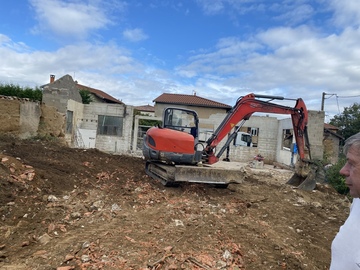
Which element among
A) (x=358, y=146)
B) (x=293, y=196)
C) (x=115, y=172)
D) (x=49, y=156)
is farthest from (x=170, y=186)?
(x=358, y=146)

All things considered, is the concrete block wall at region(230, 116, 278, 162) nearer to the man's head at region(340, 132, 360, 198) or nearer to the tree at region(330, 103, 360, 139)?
the tree at region(330, 103, 360, 139)

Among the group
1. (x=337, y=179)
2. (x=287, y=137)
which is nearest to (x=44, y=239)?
(x=337, y=179)

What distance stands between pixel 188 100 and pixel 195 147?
991 inches

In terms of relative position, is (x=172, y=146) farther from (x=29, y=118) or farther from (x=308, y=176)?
(x=29, y=118)

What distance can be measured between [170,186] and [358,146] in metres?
6.65

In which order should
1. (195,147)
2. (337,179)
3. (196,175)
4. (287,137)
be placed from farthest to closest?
(287,137) → (337,179) → (195,147) → (196,175)

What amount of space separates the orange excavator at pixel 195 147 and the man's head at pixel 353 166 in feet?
19.2

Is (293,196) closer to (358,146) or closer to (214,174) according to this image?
(214,174)

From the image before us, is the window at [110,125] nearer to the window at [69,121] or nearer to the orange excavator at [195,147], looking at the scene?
the window at [69,121]

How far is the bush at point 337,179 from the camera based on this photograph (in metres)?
10.8

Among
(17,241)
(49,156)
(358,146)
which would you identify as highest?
(358,146)

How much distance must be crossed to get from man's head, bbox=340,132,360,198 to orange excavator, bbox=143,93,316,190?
5867 millimetres

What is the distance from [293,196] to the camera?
8.62 meters

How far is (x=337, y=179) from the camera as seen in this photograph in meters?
11.1
